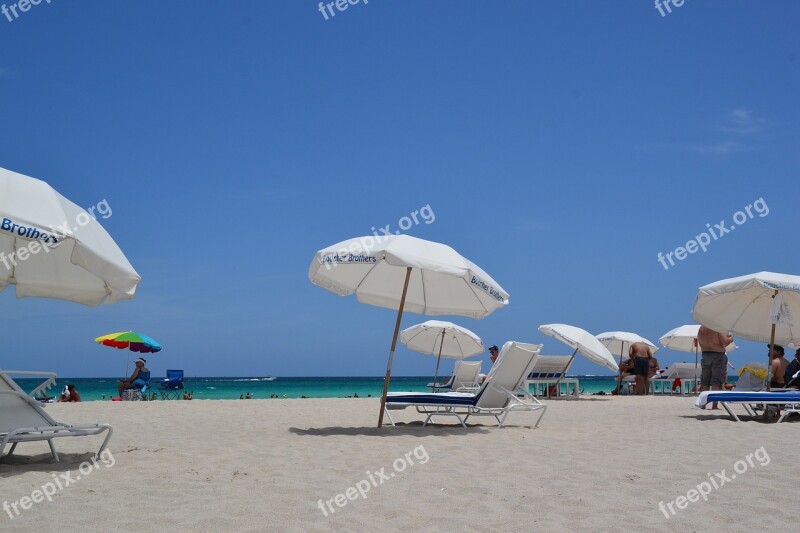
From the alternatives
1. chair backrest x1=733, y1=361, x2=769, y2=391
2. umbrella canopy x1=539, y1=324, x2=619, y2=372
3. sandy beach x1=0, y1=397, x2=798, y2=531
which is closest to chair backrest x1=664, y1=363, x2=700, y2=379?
umbrella canopy x1=539, y1=324, x2=619, y2=372

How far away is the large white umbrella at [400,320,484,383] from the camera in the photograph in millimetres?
18406

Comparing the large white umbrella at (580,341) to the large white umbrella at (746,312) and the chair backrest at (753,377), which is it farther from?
the chair backrest at (753,377)

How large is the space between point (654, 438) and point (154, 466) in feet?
15.6

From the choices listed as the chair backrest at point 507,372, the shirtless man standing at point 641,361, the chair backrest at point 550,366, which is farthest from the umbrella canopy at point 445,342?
the chair backrest at point 507,372

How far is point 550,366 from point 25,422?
473 inches

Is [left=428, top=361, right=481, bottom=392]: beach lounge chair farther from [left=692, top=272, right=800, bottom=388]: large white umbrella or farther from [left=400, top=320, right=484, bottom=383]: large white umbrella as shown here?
[left=692, top=272, right=800, bottom=388]: large white umbrella

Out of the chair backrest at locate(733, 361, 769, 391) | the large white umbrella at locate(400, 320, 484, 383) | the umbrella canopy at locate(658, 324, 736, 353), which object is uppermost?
the umbrella canopy at locate(658, 324, 736, 353)

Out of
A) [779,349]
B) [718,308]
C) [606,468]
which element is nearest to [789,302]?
[718,308]

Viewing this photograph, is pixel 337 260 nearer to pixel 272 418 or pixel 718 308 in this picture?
pixel 272 418

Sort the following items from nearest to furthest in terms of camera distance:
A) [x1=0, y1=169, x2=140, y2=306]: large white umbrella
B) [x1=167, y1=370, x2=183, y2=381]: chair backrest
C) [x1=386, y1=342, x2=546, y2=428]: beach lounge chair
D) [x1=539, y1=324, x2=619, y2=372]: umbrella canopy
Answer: [x1=0, y1=169, x2=140, y2=306]: large white umbrella, [x1=386, y1=342, x2=546, y2=428]: beach lounge chair, [x1=539, y1=324, x2=619, y2=372]: umbrella canopy, [x1=167, y1=370, x2=183, y2=381]: chair backrest

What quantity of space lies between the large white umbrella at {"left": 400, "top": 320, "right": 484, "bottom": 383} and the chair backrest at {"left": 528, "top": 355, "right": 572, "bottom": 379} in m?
2.82

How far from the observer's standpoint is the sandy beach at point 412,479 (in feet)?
12.9

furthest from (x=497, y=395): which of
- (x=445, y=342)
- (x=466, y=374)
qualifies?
(x=445, y=342)

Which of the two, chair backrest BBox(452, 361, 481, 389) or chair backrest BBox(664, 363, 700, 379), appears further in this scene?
chair backrest BBox(664, 363, 700, 379)
